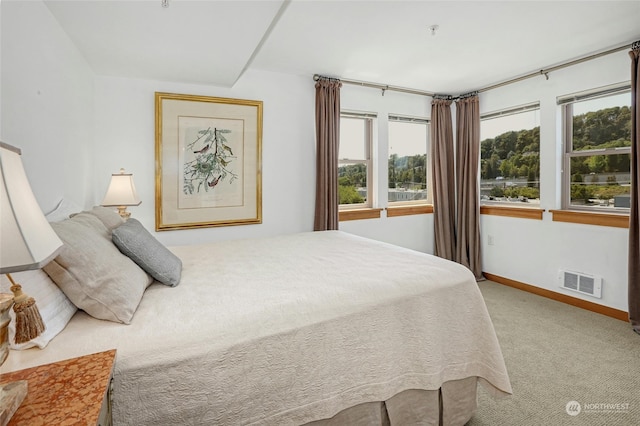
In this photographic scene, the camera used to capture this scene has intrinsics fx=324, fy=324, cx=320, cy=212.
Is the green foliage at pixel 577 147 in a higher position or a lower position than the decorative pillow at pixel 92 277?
higher

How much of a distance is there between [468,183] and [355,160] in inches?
61.5

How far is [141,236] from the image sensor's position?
1637mm

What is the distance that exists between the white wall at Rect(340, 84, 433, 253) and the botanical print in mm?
1383

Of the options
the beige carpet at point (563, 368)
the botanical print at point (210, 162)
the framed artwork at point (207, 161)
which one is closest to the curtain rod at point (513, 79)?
the framed artwork at point (207, 161)

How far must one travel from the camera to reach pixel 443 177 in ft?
14.6

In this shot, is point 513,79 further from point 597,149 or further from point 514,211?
point 514,211

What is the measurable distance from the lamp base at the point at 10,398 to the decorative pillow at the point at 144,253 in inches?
32.0

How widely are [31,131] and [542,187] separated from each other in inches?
176

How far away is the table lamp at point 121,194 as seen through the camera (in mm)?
2539

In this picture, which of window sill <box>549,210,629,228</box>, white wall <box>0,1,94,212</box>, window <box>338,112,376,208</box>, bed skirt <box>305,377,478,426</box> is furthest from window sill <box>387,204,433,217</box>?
white wall <box>0,1,94,212</box>

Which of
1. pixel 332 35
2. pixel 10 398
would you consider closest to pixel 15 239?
pixel 10 398

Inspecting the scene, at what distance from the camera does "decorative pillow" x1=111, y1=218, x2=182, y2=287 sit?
1.50 m

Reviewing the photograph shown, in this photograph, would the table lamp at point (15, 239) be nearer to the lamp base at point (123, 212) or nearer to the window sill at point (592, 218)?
the lamp base at point (123, 212)

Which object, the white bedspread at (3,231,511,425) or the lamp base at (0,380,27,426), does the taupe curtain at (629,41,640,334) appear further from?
the lamp base at (0,380,27,426)
